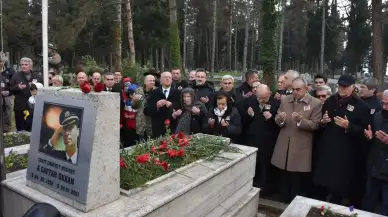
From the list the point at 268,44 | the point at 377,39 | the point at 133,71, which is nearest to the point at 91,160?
the point at 133,71

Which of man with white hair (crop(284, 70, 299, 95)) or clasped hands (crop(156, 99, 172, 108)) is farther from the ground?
man with white hair (crop(284, 70, 299, 95))

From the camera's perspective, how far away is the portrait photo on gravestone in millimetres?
2551

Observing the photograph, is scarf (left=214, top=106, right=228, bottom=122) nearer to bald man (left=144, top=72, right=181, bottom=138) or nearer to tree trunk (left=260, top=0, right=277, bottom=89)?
bald man (left=144, top=72, right=181, bottom=138)

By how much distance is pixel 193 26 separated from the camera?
155 feet

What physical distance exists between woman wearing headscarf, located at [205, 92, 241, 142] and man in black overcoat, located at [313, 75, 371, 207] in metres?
1.20

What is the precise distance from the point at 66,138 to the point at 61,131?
0.09m

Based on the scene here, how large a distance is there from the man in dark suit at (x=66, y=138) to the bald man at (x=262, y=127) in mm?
2915

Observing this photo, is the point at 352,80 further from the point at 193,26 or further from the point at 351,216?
the point at 193,26

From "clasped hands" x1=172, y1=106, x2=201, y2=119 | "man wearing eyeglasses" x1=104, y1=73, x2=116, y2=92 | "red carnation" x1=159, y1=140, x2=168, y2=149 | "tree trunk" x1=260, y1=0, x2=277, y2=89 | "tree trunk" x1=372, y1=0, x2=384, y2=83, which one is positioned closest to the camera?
"red carnation" x1=159, y1=140, x2=168, y2=149

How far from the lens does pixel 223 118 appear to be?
4.90 meters

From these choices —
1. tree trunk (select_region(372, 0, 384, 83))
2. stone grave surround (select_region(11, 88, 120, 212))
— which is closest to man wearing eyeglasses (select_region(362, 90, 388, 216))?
stone grave surround (select_region(11, 88, 120, 212))

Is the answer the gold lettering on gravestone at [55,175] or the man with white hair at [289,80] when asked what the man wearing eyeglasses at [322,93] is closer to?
the man with white hair at [289,80]

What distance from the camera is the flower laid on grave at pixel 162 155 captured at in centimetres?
310

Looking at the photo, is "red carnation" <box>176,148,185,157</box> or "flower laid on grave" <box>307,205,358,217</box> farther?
"red carnation" <box>176,148,185,157</box>
